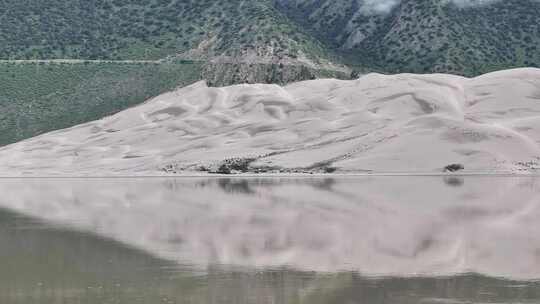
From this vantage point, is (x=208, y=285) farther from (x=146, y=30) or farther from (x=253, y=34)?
(x=146, y=30)

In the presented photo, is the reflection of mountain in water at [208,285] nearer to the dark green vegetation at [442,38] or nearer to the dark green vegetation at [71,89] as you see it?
the dark green vegetation at [71,89]

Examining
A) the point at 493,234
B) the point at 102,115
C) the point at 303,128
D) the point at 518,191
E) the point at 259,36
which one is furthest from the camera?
the point at 259,36

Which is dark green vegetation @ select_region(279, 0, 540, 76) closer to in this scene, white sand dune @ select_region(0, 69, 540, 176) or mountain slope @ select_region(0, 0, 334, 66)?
mountain slope @ select_region(0, 0, 334, 66)

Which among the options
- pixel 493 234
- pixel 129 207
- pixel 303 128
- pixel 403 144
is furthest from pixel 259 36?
pixel 493 234

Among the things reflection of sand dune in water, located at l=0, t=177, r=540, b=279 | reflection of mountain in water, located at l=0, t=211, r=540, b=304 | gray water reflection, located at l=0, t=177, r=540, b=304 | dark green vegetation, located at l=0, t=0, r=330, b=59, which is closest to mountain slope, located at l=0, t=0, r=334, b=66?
dark green vegetation, located at l=0, t=0, r=330, b=59

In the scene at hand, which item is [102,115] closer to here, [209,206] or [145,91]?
[145,91]

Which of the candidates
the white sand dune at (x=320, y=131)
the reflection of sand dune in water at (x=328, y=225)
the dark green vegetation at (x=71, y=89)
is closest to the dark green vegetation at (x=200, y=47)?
the dark green vegetation at (x=71, y=89)
